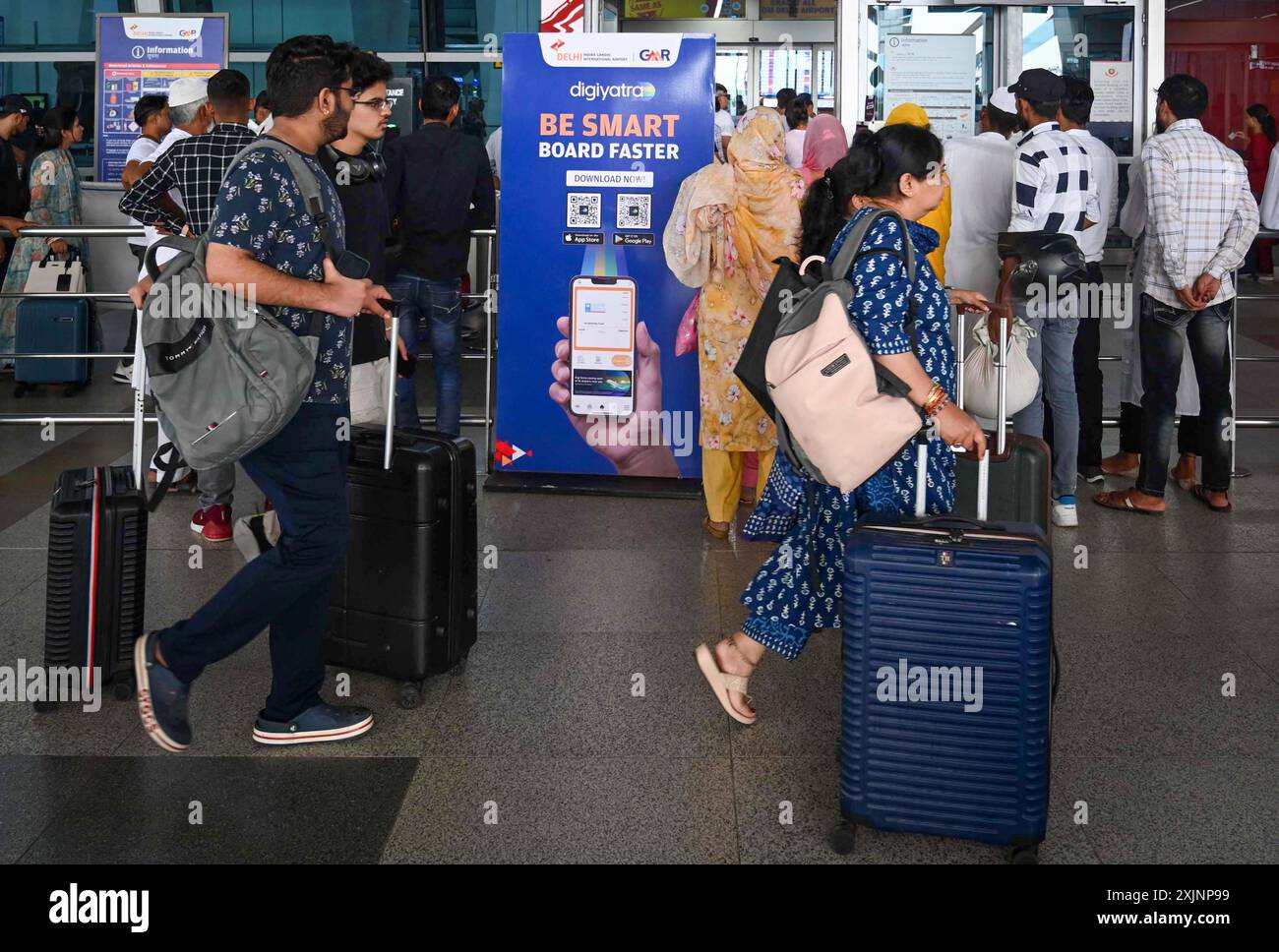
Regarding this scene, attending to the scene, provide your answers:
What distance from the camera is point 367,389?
4.53m

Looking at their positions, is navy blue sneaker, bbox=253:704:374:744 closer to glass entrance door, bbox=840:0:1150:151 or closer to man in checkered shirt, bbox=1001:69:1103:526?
man in checkered shirt, bbox=1001:69:1103:526

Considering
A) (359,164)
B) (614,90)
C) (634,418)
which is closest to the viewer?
(359,164)

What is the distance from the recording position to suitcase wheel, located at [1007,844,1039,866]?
3.04 meters

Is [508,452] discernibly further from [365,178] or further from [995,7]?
[995,7]

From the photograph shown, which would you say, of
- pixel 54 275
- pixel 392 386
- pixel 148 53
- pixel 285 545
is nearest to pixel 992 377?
pixel 392 386

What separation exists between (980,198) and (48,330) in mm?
5803

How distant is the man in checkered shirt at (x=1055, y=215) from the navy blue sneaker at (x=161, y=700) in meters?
3.84

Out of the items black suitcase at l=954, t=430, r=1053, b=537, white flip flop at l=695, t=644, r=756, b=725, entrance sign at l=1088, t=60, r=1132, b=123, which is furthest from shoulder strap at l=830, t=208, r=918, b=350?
entrance sign at l=1088, t=60, r=1132, b=123

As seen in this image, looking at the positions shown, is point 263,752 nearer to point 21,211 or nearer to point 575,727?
point 575,727

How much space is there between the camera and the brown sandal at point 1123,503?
632cm

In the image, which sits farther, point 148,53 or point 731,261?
point 148,53

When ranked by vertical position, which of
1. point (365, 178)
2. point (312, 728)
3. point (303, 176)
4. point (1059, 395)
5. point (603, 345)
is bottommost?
point (312, 728)

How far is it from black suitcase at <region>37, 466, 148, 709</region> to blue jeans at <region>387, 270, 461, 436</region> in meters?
2.42

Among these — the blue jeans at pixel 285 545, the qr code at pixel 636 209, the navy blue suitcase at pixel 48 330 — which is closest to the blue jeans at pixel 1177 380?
the qr code at pixel 636 209
